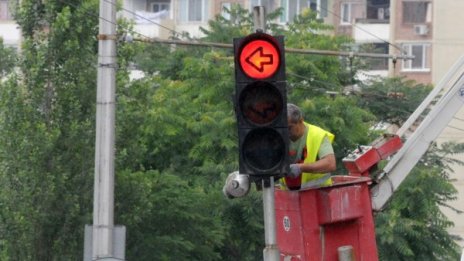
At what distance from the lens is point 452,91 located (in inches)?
502

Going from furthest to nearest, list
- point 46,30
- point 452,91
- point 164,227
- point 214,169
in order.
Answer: point 214,169 → point 164,227 → point 46,30 → point 452,91

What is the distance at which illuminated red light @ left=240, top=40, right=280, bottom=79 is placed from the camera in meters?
9.39

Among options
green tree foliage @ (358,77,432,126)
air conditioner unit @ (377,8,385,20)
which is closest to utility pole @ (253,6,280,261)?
green tree foliage @ (358,77,432,126)

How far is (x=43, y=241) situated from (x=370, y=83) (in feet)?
52.6

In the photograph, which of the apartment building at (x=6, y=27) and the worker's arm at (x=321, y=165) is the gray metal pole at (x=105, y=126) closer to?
the worker's arm at (x=321, y=165)

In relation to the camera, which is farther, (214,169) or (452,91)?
(214,169)

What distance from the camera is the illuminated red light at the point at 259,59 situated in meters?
9.39

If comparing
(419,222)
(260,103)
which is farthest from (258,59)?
(419,222)

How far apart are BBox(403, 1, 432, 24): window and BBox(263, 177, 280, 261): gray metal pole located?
43.8m

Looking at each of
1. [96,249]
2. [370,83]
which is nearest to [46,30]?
[96,249]

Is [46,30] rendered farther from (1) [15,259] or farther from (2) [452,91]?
(2) [452,91]

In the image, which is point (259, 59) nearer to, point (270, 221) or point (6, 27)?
point (270, 221)

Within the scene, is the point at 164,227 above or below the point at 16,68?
below

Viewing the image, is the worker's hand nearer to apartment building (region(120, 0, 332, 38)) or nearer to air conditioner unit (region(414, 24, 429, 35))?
apartment building (region(120, 0, 332, 38))
